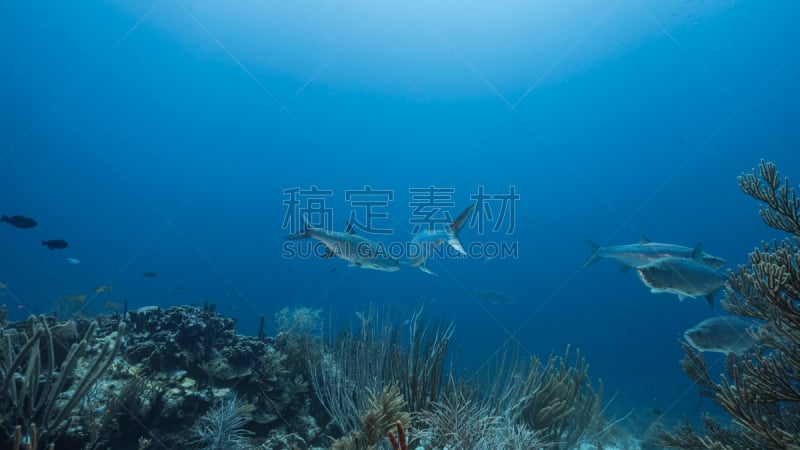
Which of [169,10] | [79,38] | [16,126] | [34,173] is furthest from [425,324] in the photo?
[34,173]

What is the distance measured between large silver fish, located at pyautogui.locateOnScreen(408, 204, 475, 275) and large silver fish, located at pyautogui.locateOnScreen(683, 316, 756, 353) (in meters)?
3.40

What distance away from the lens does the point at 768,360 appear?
2.62 metres

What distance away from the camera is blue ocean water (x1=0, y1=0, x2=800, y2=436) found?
31.8 meters

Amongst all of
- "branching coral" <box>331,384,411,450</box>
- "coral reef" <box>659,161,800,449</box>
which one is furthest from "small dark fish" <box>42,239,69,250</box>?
"coral reef" <box>659,161,800,449</box>

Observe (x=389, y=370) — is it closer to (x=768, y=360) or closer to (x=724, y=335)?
(x=768, y=360)

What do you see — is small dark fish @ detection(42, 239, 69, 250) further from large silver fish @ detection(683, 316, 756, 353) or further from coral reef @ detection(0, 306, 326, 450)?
large silver fish @ detection(683, 316, 756, 353)

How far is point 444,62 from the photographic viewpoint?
38.2m

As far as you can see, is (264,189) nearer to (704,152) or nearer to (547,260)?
(547,260)

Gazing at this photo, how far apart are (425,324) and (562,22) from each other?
34.5 m

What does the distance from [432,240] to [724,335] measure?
411cm

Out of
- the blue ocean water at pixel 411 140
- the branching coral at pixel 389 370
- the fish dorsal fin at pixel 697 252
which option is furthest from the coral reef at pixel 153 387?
the blue ocean water at pixel 411 140

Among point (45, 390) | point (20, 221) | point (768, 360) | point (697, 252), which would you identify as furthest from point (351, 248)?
point (20, 221)

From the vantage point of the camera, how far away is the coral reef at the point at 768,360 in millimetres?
2205

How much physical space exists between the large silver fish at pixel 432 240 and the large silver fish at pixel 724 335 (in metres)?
3.40
